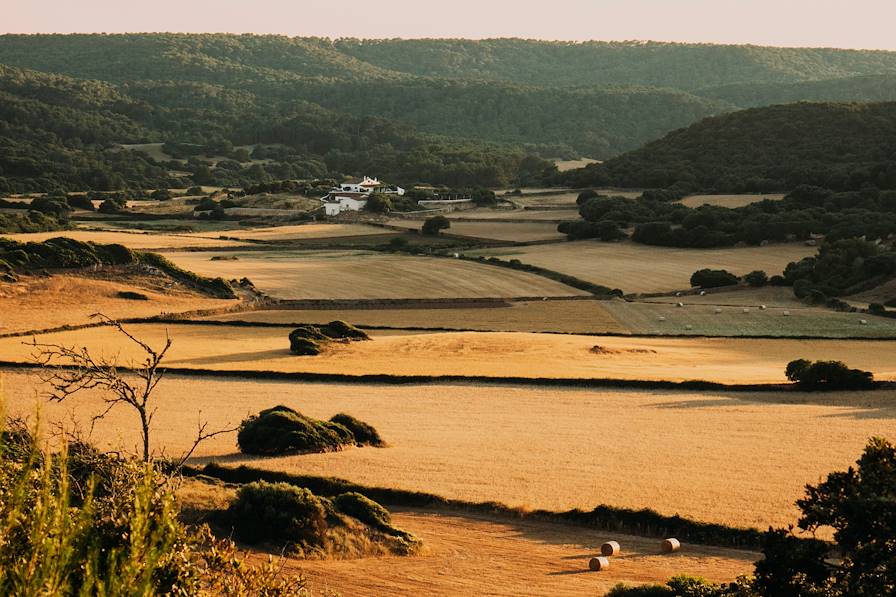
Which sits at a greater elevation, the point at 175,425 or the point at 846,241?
the point at 846,241

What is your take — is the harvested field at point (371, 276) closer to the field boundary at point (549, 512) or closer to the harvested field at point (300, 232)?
the harvested field at point (300, 232)

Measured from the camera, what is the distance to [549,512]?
2909 centimetres

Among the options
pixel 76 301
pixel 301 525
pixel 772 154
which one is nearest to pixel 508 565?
pixel 301 525

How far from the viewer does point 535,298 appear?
260 ft

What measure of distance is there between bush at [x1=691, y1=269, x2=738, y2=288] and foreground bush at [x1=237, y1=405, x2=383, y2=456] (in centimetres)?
5342

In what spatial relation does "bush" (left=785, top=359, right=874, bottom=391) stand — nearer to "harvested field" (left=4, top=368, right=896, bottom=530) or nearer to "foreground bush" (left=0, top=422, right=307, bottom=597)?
"harvested field" (left=4, top=368, right=896, bottom=530)

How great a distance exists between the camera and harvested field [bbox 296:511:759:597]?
2375 cm

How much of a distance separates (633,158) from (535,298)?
9084 centimetres

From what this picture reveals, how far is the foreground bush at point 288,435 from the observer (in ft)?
116

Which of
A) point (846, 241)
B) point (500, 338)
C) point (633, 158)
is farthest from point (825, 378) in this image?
point (633, 158)

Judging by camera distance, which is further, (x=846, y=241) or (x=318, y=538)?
(x=846, y=241)

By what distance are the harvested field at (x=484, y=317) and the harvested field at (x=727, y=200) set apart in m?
57.0

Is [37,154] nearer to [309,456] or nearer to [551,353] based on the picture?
[551,353]

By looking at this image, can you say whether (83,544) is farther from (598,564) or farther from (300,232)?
(300,232)
